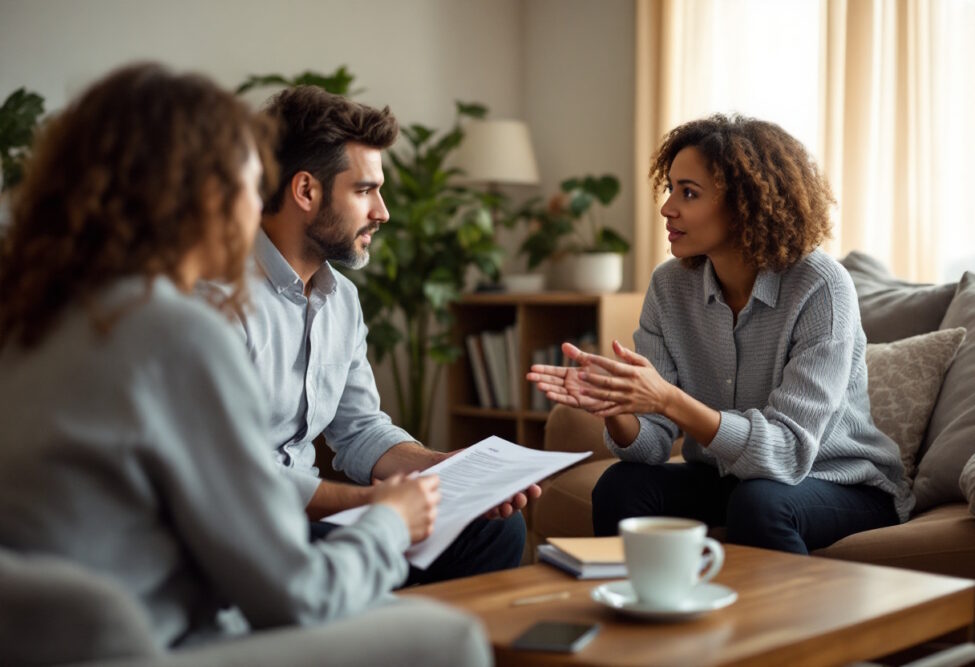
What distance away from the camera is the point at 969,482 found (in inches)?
74.2

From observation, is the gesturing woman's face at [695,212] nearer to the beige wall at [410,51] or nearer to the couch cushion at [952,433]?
the couch cushion at [952,433]

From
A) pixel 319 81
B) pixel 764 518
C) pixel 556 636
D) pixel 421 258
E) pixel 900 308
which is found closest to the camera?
pixel 556 636

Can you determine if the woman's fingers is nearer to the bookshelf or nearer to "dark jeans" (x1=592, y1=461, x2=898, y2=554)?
"dark jeans" (x1=592, y1=461, x2=898, y2=554)

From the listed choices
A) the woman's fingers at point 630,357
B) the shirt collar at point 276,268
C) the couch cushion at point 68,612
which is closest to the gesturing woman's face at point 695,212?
the woman's fingers at point 630,357

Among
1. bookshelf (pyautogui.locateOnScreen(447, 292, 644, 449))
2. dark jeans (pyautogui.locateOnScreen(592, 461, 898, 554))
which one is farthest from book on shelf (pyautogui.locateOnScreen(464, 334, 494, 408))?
dark jeans (pyautogui.locateOnScreen(592, 461, 898, 554))

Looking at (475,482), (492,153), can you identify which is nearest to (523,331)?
(492,153)

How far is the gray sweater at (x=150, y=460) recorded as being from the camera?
850 mm

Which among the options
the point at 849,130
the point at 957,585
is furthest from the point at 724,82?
the point at 957,585

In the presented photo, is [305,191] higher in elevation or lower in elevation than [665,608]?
higher

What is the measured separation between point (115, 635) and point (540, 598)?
2.09ft

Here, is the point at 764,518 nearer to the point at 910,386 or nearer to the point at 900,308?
the point at 910,386

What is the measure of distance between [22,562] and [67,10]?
3023 millimetres

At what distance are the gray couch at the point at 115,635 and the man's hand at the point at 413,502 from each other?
272 millimetres

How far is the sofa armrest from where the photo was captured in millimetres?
2557
